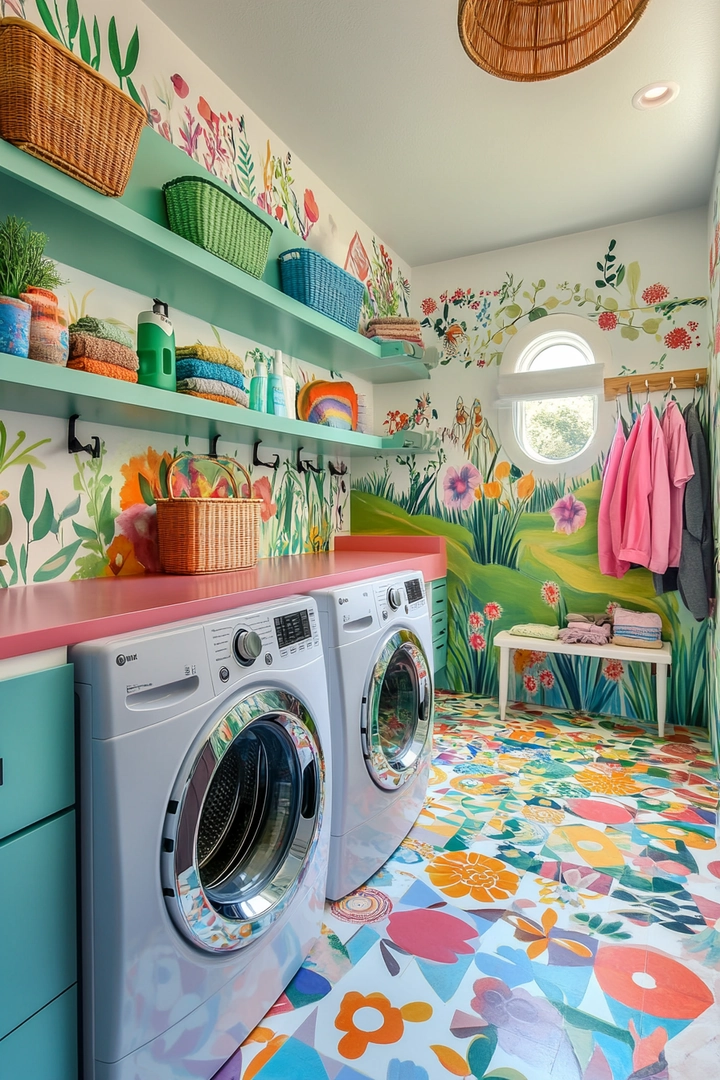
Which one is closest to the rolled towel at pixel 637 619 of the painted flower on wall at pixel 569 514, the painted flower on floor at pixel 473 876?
the painted flower on wall at pixel 569 514

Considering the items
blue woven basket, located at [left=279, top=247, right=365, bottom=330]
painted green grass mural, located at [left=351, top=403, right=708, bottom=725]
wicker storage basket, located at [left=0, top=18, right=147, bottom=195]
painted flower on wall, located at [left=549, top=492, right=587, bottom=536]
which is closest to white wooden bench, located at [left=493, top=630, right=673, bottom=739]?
painted green grass mural, located at [left=351, top=403, right=708, bottom=725]

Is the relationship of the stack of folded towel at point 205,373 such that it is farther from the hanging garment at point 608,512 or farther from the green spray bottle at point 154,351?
the hanging garment at point 608,512

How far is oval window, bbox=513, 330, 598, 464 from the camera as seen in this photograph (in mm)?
3344

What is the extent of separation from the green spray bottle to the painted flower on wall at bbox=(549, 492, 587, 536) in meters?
2.28

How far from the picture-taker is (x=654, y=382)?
3.04 metres

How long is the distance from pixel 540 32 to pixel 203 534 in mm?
1641

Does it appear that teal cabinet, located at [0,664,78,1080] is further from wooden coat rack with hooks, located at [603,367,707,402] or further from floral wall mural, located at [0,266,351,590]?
wooden coat rack with hooks, located at [603,367,707,402]

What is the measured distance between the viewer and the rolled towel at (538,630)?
3.12 metres

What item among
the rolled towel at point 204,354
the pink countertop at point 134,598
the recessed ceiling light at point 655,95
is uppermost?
the recessed ceiling light at point 655,95

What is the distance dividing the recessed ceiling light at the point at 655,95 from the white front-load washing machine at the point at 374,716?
6.42 ft

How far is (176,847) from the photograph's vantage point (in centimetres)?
102

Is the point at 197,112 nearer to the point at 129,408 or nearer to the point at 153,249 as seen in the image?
the point at 153,249

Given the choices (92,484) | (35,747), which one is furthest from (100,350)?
(35,747)

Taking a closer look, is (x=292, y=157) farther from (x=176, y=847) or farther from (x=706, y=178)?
(x=176, y=847)
